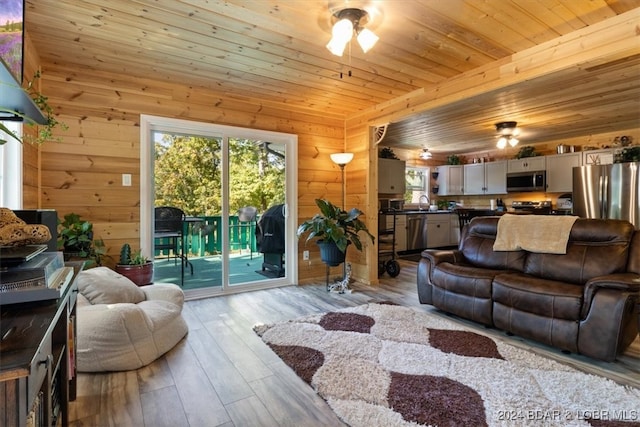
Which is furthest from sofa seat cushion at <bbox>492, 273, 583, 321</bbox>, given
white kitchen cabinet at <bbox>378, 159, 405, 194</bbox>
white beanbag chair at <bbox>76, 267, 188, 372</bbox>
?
white kitchen cabinet at <bbox>378, 159, 405, 194</bbox>

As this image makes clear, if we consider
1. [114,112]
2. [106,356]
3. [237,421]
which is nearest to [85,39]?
[114,112]

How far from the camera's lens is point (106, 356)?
80.8 inches

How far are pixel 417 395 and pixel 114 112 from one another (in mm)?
3609

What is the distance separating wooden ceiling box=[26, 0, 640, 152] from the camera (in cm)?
216

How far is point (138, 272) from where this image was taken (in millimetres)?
3131

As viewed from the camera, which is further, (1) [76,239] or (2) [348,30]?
(1) [76,239]

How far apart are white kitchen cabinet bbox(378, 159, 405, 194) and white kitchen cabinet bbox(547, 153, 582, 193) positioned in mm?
2714

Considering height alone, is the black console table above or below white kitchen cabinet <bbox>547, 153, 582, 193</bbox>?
below

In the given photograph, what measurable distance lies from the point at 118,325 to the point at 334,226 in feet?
Answer: 7.78

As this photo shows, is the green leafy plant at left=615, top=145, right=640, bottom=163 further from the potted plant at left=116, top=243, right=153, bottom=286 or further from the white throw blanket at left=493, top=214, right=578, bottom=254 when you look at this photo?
the potted plant at left=116, top=243, right=153, bottom=286

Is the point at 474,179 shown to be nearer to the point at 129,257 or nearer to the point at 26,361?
the point at 129,257

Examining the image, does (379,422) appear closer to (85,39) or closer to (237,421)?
(237,421)

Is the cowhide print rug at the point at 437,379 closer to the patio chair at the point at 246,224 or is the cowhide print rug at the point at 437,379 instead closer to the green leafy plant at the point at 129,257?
the green leafy plant at the point at 129,257

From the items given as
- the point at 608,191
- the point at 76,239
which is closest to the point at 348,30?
the point at 76,239
